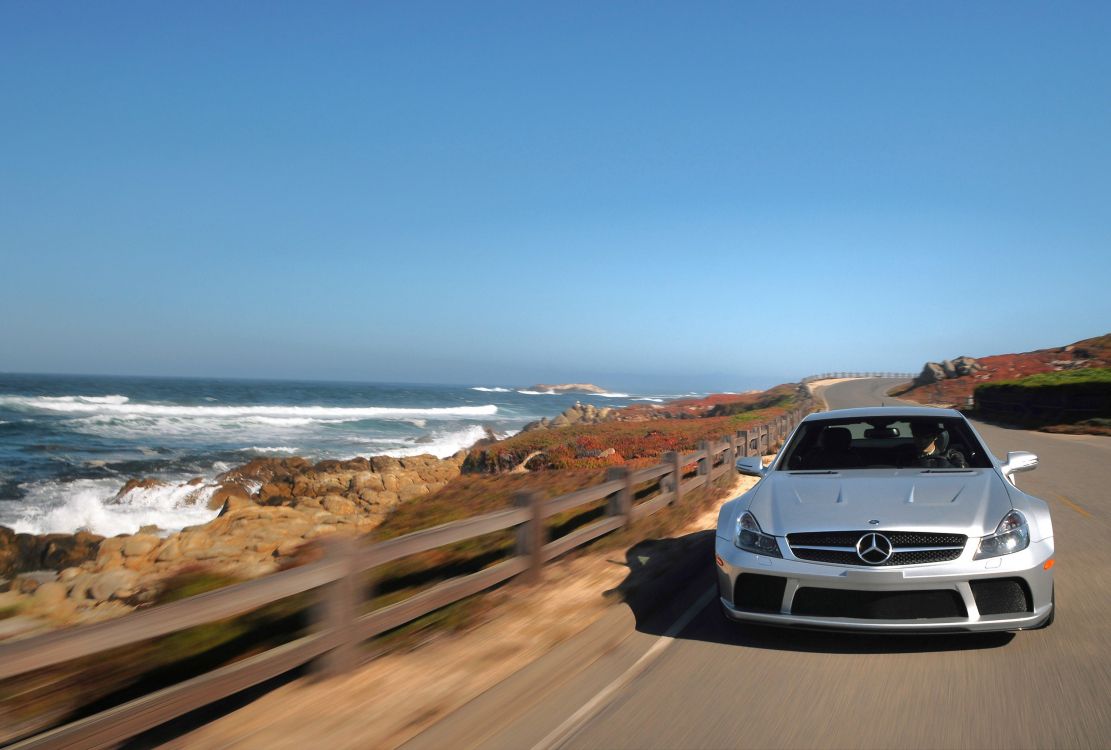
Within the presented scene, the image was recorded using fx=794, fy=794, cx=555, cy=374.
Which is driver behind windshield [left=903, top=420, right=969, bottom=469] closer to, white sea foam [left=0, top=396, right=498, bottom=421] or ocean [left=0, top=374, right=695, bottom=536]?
ocean [left=0, top=374, right=695, bottom=536]

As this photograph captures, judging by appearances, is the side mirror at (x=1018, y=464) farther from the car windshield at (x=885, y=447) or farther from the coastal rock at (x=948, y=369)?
the coastal rock at (x=948, y=369)

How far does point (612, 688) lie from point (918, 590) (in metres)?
1.84

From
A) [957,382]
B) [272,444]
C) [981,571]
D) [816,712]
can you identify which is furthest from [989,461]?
[957,382]

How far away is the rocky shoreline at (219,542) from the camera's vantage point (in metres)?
7.19

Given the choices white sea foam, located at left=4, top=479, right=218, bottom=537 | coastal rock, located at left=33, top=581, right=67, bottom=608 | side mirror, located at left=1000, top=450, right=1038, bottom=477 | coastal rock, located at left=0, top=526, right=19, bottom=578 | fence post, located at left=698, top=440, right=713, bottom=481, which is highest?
side mirror, located at left=1000, top=450, right=1038, bottom=477

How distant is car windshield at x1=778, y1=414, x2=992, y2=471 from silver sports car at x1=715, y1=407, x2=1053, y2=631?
43cm

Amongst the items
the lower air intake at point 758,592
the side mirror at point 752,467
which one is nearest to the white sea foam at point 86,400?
the side mirror at point 752,467

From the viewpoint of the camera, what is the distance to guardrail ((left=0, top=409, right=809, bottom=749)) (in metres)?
3.18

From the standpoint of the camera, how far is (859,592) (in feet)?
15.2

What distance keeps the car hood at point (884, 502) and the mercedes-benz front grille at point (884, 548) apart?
44 mm

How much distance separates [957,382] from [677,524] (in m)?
59.2

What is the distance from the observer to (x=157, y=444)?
3931cm

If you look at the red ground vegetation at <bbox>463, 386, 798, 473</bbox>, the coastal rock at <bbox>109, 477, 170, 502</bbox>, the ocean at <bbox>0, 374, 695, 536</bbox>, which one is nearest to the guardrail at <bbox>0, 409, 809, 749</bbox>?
the red ground vegetation at <bbox>463, 386, 798, 473</bbox>

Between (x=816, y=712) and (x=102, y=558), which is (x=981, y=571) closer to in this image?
(x=816, y=712)
